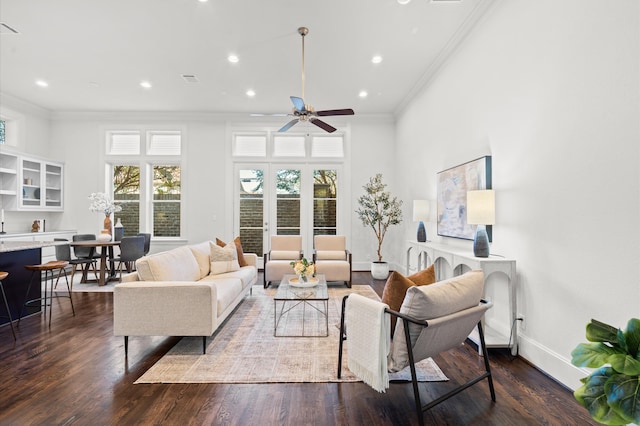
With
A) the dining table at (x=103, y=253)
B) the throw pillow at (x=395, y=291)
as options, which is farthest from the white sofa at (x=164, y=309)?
the dining table at (x=103, y=253)

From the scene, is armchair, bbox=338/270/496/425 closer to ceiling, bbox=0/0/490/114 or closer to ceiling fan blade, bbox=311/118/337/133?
ceiling fan blade, bbox=311/118/337/133

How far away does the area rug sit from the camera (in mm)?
2463

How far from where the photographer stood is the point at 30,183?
6195 mm

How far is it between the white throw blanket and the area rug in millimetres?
458

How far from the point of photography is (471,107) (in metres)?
3.75

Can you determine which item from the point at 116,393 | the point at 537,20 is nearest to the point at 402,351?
the point at 116,393

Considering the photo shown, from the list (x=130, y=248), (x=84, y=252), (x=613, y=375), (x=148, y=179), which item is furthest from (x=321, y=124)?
(x=84, y=252)

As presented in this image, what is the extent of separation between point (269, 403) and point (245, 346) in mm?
979

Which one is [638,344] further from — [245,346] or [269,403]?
[245,346]

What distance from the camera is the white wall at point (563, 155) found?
192 cm

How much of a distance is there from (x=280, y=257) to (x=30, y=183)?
509 centimetres

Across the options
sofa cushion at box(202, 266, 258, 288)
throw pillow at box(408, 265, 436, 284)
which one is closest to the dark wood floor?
throw pillow at box(408, 265, 436, 284)

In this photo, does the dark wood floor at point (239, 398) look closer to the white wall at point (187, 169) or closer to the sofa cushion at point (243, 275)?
the sofa cushion at point (243, 275)

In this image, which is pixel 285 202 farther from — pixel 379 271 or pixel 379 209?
pixel 379 271
